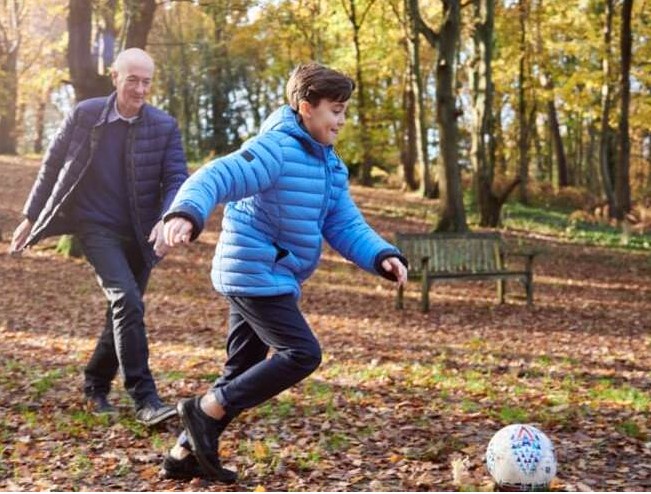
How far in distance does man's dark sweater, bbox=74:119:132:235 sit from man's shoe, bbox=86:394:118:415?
1232 mm

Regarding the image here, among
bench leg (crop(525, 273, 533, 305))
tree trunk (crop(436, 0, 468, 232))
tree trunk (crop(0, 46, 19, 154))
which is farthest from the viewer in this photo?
tree trunk (crop(0, 46, 19, 154))

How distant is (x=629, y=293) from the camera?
13.6 meters

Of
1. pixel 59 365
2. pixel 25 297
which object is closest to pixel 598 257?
pixel 25 297

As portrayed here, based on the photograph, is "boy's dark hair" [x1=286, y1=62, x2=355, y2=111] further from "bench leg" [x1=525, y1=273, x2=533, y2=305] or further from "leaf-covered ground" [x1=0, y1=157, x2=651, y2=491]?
"bench leg" [x1=525, y1=273, x2=533, y2=305]

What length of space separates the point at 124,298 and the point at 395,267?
1893 mm

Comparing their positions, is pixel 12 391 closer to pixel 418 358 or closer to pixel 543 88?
pixel 418 358

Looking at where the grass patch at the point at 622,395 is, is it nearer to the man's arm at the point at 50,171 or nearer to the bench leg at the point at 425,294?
the bench leg at the point at 425,294

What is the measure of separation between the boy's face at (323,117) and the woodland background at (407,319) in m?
1.79

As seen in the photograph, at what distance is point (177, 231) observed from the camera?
3357mm

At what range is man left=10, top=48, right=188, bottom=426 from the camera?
5297 millimetres

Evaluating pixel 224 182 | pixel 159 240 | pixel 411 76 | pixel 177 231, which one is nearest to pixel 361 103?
pixel 411 76

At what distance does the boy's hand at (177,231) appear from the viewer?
3336mm

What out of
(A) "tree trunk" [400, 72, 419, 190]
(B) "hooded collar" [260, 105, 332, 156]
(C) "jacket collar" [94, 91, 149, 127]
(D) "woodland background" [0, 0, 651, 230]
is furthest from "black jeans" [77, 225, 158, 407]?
(A) "tree trunk" [400, 72, 419, 190]

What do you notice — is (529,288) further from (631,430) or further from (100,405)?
(100,405)
